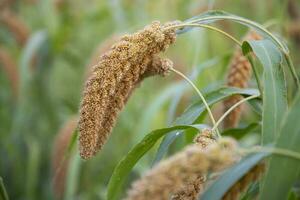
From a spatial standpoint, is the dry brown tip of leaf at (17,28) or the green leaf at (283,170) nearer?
the green leaf at (283,170)

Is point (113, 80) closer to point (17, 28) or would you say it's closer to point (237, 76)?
point (237, 76)

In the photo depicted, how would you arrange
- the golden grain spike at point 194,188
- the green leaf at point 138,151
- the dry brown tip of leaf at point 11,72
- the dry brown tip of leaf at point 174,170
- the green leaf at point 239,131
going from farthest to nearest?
the dry brown tip of leaf at point 11,72 < the green leaf at point 239,131 < the green leaf at point 138,151 < the golden grain spike at point 194,188 < the dry brown tip of leaf at point 174,170

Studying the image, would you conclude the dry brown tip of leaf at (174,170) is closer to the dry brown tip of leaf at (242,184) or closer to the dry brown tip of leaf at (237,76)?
the dry brown tip of leaf at (242,184)

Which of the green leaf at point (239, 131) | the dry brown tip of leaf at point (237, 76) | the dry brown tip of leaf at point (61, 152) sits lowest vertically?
the green leaf at point (239, 131)

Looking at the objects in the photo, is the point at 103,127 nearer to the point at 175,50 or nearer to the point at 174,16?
the point at 174,16

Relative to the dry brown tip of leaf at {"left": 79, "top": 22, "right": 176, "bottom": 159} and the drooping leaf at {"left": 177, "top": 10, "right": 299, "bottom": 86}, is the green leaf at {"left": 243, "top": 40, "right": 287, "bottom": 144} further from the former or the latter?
the dry brown tip of leaf at {"left": 79, "top": 22, "right": 176, "bottom": 159}

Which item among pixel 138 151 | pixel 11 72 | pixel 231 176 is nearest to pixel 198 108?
pixel 138 151

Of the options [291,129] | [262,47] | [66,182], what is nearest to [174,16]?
[66,182]

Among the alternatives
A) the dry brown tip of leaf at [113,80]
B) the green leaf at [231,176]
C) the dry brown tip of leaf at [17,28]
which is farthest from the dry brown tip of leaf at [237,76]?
the dry brown tip of leaf at [17,28]
